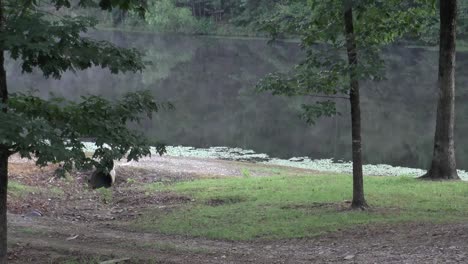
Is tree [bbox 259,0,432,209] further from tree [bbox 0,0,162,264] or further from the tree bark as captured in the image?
the tree bark

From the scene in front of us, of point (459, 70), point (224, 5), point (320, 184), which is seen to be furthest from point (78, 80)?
point (224, 5)

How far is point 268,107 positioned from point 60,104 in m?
33.7

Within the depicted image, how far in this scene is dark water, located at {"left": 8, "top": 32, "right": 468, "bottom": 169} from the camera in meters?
30.5

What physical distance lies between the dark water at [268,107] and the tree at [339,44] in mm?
3464

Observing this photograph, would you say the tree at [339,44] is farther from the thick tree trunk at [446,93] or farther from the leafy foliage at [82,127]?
the leafy foliage at [82,127]

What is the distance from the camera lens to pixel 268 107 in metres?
41.0

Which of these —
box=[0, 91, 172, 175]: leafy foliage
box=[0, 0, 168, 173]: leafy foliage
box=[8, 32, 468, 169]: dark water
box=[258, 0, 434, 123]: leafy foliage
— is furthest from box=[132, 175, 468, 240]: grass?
box=[0, 0, 168, 173]: leafy foliage

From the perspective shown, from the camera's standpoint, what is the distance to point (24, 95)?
24.2 ft

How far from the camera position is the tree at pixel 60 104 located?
6.08 metres

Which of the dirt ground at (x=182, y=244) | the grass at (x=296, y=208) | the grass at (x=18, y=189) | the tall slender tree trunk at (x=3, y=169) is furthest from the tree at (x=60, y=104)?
the grass at (x=18, y=189)

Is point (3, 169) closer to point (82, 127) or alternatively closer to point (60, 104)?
point (60, 104)

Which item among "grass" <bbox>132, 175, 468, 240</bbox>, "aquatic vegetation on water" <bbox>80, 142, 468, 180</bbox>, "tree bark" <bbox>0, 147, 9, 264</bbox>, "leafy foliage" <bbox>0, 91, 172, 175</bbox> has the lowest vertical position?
"aquatic vegetation on water" <bbox>80, 142, 468, 180</bbox>

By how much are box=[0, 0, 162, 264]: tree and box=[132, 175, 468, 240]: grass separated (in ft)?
13.8

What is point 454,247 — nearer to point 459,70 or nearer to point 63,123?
point 63,123
